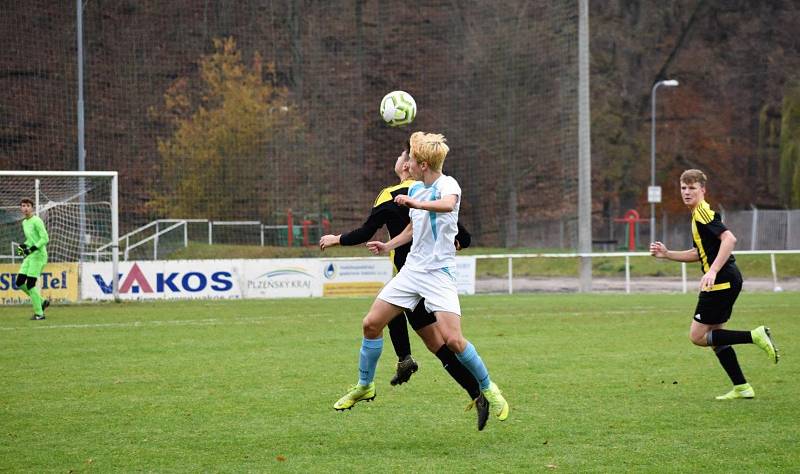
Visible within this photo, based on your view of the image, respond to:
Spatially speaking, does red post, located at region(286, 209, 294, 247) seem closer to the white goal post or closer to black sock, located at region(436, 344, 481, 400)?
the white goal post

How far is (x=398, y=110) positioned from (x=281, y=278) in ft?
48.1

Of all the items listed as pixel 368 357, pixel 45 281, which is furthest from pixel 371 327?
pixel 45 281

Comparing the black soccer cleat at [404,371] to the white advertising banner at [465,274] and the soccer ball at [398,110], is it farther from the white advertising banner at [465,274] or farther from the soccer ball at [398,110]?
the white advertising banner at [465,274]

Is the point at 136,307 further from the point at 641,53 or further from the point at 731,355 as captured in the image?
the point at 641,53

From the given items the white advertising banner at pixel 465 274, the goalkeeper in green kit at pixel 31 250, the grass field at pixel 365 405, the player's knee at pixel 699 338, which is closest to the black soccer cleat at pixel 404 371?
the grass field at pixel 365 405

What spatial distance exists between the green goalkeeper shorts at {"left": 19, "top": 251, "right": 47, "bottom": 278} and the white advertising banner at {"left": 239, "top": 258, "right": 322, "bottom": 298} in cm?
620

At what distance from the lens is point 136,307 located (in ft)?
68.3

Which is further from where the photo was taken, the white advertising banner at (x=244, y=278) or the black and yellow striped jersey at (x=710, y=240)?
the white advertising banner at (x=244, y=278)

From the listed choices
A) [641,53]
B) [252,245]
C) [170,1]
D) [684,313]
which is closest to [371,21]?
[170,1]

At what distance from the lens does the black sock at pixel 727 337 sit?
900 cm

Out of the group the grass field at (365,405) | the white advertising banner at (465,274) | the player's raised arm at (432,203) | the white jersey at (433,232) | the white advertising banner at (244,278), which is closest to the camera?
the grass field at (365,405)

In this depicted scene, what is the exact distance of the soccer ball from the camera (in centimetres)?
1033

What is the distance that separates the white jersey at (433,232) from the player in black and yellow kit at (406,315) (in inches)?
16.1

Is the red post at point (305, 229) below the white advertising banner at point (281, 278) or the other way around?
the other way around
